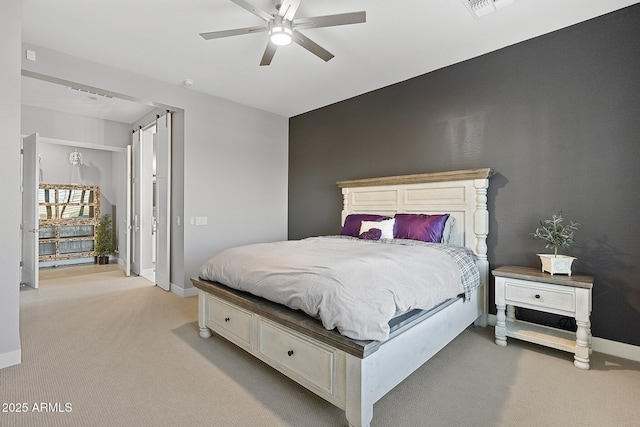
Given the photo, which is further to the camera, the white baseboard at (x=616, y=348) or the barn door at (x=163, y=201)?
the barn door at (x=163, y=201)

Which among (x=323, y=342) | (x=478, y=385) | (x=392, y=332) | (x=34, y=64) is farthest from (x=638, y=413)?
(x=34, y=64)

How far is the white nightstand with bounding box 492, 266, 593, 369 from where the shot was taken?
91.0 inches

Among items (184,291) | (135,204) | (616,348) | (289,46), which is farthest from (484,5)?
(135,204)

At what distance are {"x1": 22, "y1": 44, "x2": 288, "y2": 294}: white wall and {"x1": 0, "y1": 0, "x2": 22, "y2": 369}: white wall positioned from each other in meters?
1.17

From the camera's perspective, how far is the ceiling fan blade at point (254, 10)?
6.60ft

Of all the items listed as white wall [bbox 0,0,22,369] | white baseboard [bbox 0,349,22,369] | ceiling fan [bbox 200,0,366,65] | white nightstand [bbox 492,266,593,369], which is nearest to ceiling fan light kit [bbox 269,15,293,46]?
ceiling fan [bbox 200,0,366,65]

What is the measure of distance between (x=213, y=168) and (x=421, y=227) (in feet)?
9.67

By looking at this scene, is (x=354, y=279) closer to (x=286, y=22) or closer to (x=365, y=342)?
(x=365, y=342)

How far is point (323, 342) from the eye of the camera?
5.73 feet

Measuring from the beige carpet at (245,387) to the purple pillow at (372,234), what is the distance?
48.4 inches

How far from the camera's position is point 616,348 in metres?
2.51

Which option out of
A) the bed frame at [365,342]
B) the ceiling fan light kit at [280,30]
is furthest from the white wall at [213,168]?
the ceiling fan light kit at [280,30]

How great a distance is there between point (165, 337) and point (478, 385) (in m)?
2.59

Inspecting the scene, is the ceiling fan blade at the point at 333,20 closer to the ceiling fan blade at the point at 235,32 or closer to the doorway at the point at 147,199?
the ceiling fan blade at the point at 235,32
